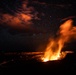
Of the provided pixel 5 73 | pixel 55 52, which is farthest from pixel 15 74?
pixel 55 52

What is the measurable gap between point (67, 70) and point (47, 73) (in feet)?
20.4

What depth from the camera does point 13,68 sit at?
5462 cm

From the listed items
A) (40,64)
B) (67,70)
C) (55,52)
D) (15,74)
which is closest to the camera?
(15,74)

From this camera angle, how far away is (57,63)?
59.4 meters

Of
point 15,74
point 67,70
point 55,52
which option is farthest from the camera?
point 55,52

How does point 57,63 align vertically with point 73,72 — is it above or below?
above

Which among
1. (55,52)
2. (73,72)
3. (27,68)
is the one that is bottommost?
(73,72)

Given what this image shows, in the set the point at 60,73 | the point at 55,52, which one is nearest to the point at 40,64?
the point at 60,73

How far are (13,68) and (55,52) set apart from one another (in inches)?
1289

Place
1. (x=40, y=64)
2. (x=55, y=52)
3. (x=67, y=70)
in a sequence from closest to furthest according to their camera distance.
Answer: (x=67, y=70), (x=40, y=64), (x=55, y=52)

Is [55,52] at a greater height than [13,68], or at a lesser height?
greater

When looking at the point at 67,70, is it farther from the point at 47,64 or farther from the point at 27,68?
the point at 27,68

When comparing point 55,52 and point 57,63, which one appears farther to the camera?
point 55,52

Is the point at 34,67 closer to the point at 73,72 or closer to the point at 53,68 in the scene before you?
the point at 53,68
